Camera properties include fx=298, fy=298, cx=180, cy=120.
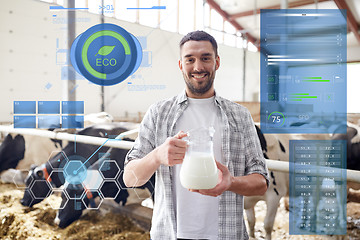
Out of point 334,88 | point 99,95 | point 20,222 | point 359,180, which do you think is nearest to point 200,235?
point 359,180

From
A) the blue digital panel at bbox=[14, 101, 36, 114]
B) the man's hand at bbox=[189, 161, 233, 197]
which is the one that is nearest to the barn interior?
the blue digital panel at bbox=[14, 101, 36, 114]

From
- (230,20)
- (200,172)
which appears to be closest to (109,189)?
(200,172)

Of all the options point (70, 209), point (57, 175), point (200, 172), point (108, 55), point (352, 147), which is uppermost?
point (108, 55)

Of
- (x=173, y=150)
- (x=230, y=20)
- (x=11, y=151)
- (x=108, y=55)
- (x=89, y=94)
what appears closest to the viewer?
(x=173, y=150)

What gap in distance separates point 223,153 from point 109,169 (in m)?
1.10

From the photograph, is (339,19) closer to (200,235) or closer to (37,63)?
(200,235)

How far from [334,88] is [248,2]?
233cm

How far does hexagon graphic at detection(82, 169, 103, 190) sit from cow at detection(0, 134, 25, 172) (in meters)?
1.33

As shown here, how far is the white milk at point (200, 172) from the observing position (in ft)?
2.14

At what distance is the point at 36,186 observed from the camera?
67.2 inches

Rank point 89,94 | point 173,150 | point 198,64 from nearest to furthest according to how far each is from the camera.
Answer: point 173,150 < point 198,64 < point 89,94

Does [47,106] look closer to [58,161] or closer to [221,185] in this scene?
[58,161]

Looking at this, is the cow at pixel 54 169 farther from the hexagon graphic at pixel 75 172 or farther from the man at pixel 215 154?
the man at pixel 215 154

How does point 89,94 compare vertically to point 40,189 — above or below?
above
